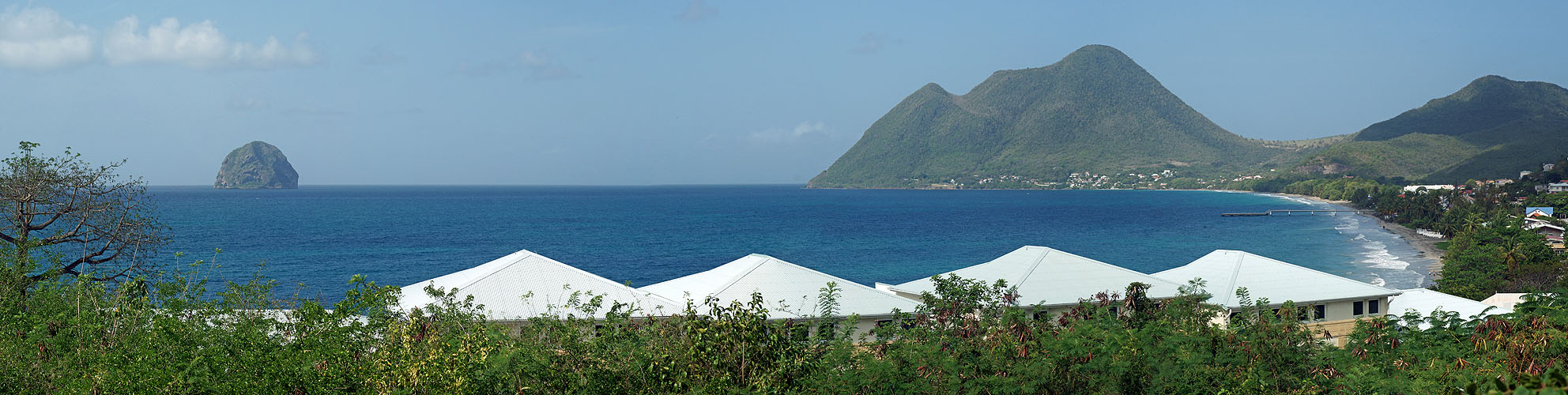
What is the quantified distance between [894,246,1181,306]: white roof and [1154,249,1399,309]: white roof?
118cm

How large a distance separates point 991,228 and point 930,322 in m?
80.3

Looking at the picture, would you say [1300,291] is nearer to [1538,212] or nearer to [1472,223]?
[1472,223]

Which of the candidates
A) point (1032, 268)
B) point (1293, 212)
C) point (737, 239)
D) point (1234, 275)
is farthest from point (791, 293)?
point (1293, 212)

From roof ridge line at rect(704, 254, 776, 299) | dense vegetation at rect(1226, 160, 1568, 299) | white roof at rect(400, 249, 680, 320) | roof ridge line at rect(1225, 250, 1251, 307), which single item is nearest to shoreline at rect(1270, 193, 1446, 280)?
dense vegetation at rect(1226, 160, 1568, 299)

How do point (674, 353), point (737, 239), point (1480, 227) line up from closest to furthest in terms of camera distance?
point (674, 353) < point (1480, 227) < point (737, 239)

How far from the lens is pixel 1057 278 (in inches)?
916

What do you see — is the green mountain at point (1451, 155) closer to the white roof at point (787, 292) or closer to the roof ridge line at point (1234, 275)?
the roof ridge line at point (1234, 275)

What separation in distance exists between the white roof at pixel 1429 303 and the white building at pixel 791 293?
12.1 metres

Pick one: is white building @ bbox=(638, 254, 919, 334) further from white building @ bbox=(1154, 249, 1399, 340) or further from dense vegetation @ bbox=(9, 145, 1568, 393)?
white building @ bbox=(1154, 249, 1399, 340)

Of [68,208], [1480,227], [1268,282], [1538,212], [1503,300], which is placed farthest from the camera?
[1538,212]

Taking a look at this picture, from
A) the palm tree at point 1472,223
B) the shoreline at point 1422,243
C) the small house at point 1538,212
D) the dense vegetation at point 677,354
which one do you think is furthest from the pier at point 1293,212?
the dense vegetation at point 677,354

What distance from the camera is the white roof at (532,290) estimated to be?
1998 cm

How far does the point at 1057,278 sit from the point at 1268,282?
5249 mm

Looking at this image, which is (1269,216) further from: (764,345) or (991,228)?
(764,345)
